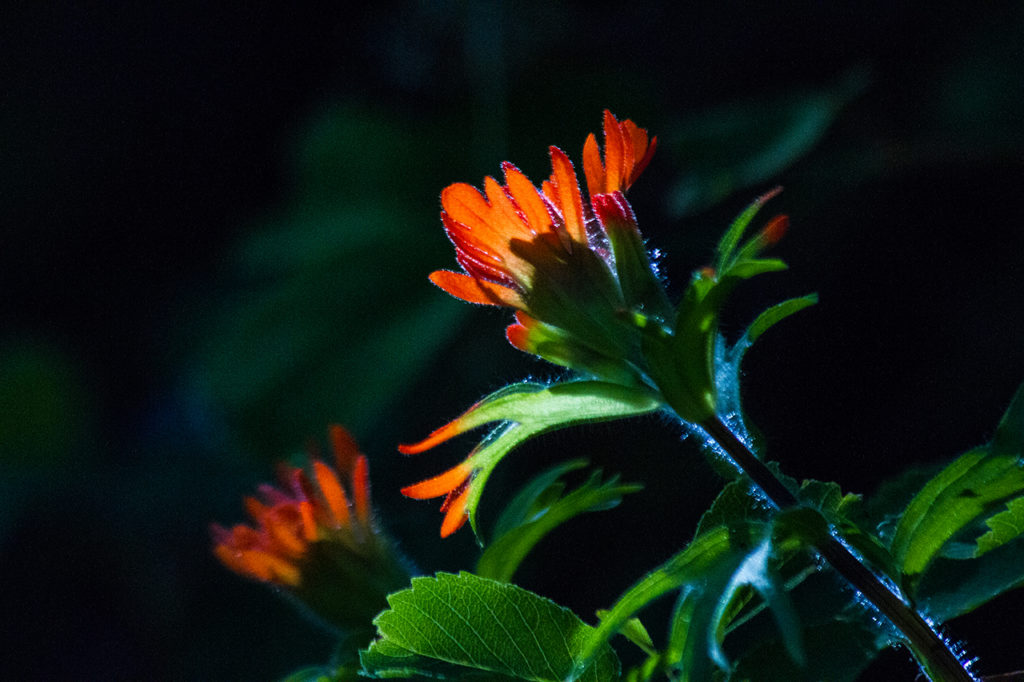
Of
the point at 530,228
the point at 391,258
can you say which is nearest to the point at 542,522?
the point at 530,228

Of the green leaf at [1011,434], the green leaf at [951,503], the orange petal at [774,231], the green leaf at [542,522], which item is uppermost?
the orange petal at [774,231]

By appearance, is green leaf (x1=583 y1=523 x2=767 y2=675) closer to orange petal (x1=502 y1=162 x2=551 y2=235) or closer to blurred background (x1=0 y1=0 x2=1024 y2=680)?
orange petal (x1=502 y1=162 x2=551 y2=235)

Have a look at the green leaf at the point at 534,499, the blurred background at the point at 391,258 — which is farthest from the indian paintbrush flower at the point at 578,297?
the blurred background at the point at 391,258

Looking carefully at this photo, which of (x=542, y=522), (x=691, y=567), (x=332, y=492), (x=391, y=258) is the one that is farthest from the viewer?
(x=391, y=258)

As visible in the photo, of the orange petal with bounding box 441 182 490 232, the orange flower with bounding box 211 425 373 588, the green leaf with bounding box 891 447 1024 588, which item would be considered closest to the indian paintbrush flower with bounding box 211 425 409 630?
the orange flower with bounding box 211 425 373 588

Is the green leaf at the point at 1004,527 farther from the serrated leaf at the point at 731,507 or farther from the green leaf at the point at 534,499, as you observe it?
the green leaf at the point at 534,499

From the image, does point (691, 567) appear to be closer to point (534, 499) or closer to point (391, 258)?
point (534, 499)
